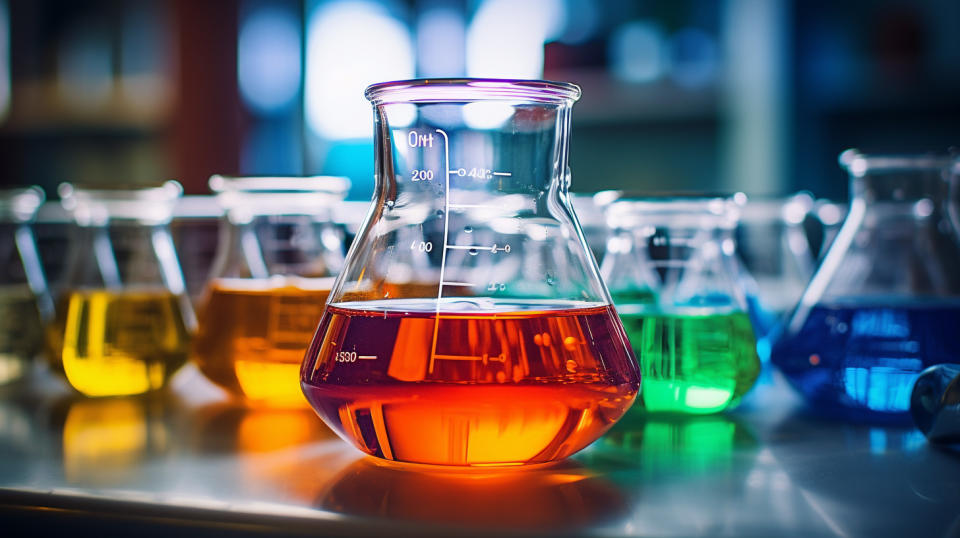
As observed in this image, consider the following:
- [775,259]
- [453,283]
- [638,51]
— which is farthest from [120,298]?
[638,51]

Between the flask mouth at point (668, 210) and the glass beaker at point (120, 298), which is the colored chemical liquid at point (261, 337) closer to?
the glass beaker at point (120, 298)

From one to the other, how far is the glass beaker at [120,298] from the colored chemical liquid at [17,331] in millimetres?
117

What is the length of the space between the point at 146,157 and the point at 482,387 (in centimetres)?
414

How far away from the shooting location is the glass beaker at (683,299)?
2.77ft

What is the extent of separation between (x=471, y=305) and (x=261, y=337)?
317 millimetres

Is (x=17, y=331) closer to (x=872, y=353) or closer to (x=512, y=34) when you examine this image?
(x=872, y=353)

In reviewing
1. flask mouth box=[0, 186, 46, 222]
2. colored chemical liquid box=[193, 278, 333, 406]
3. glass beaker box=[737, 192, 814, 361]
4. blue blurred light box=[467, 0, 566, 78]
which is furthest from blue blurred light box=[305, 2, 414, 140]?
colored chemical liquid box=[193, 278, 333, 406]

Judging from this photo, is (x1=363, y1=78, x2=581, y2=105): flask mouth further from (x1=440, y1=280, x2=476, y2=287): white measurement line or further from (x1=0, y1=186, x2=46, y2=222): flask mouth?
(x1=0, y1=186, x2=46, y2=222): flask mouth

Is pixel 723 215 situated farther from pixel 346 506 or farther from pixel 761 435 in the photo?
pixel 346 506

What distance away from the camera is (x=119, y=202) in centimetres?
106

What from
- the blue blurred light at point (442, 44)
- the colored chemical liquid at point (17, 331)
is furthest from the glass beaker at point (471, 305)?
the blue blurred light at point (442, 44)

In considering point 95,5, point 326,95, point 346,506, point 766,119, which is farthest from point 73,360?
point 95,5

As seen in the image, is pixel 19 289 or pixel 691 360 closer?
pixel 691 360

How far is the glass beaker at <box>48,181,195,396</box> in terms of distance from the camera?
986mm
